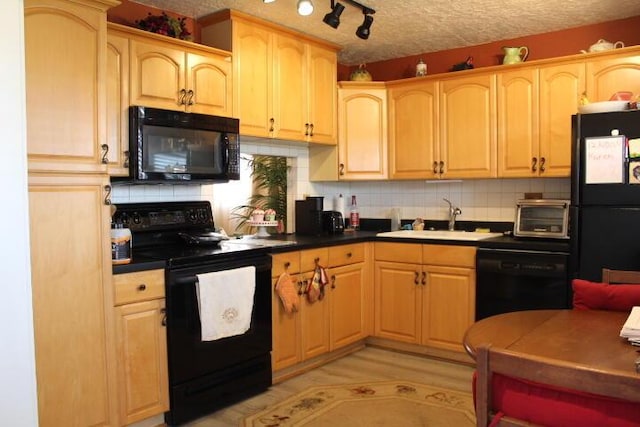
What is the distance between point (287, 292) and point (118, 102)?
4.95 feet

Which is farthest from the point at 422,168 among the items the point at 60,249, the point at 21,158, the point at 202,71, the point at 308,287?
the point at 21,158

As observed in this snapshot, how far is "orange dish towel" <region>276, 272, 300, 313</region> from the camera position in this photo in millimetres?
3354

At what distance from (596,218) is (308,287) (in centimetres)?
184

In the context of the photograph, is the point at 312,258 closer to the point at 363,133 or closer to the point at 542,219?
the point at 363,133

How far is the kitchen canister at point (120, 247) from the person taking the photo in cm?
260

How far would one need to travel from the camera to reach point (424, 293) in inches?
154

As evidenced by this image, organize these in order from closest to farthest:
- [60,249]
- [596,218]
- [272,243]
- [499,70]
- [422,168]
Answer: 1. [60,249]
2. [596,218]
3. [272,243]
4. [499,70]
5. [422,168]

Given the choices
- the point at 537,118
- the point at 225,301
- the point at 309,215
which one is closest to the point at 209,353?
the point at 225,301

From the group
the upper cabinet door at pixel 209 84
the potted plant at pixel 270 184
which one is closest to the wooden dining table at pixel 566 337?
the upper cabinet door at pixel 209 84

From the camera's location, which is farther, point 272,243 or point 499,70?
point 499,70

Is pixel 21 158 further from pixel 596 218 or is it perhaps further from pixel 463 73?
pixel 463 73

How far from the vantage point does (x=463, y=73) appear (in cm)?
405

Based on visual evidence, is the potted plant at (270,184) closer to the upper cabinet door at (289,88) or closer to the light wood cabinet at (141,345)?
the upper cabinet door at (289,88)

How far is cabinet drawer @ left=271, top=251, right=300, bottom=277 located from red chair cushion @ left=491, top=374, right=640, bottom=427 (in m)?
2.14
